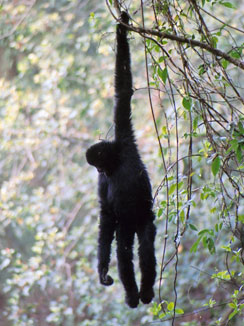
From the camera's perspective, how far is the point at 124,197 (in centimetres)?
409

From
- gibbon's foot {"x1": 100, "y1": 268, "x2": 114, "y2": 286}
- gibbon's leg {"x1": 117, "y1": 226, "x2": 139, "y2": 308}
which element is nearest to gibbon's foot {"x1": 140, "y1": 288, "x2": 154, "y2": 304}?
gibbon's leg {"x1": 117, "y1": 226, "x2": 139, "y2": 308}

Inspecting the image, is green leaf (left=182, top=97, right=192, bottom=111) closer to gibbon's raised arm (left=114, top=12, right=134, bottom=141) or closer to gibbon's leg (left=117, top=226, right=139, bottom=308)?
gibbon's raised arm (left=114, top=12, right=134, bottom=141)

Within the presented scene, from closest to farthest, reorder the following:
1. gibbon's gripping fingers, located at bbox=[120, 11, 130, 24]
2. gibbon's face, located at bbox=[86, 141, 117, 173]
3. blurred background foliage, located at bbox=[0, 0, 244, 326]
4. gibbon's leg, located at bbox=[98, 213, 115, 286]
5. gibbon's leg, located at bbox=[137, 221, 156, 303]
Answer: gibbon's gripping fingers, located at bbox=[120, 11, 130, 24]
gibbon's leg, located at bbox=[137, 221, 156, 303]
gibbon's face, located at bbox=[86, 141, 117, 173]
gibbon's leg, located at bbox=[98, 213, 115, 286]
blurred background foliage, located at bbox=[0, 0, 244, 326]

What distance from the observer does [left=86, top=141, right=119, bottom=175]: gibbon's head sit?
410cm

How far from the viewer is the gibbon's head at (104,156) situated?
4.10 m

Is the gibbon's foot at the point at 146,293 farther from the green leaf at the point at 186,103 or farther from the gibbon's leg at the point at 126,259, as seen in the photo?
the green leaf at the point at 186,103

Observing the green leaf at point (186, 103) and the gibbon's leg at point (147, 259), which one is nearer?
the green leaf at point (186, 103)

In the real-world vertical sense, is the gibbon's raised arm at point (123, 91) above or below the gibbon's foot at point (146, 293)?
above

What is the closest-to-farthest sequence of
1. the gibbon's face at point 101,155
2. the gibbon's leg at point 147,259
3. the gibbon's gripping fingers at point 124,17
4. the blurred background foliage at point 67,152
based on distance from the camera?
the gibbon's gripping fingers at point 124,17 < the gibbon's leg at point 147,259 < the gibbon's face at point 101,155 < the blurred background foliage at point 67,152

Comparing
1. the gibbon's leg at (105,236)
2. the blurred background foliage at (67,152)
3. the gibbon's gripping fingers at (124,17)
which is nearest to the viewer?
the gibbon's gripping fingers at (124,17)

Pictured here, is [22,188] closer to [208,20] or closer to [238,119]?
[208,20]

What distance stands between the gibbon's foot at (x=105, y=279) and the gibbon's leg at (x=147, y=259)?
259 millimetres

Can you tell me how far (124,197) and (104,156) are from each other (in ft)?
1.22

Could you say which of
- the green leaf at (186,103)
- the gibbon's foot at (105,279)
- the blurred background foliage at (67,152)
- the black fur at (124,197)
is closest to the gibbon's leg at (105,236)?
the black fur at (124,197)
